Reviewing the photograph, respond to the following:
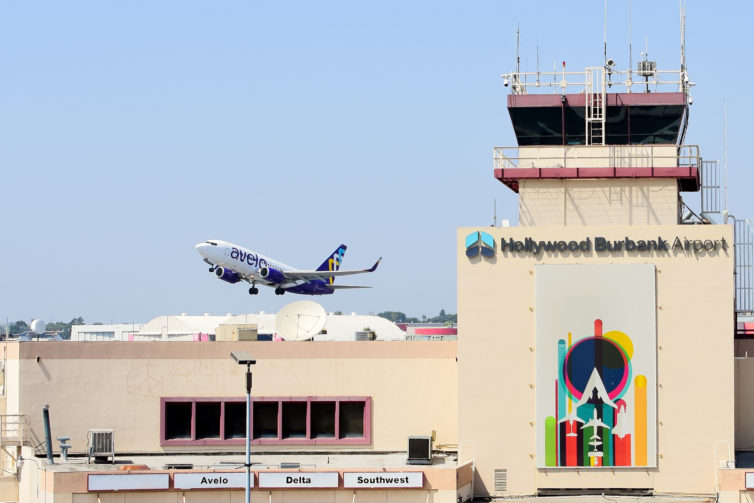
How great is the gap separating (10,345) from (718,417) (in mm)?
23495

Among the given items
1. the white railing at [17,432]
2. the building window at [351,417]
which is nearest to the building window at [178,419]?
the white railing at [17,432]

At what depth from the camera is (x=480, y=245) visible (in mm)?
35250

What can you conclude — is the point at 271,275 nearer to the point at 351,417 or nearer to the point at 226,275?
the point at 226,275

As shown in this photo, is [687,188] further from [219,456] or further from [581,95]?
[219,456]

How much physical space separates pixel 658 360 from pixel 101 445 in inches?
700

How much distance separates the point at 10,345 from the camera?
38.9 metres

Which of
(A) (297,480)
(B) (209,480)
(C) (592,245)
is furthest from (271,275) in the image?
(A) (297,480)

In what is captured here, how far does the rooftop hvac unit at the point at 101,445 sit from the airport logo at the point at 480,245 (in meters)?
12.9

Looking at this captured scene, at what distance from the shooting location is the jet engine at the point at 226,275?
270 feet

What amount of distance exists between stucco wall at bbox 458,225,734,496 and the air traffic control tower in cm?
3

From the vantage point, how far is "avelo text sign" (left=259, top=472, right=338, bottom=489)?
107 feet

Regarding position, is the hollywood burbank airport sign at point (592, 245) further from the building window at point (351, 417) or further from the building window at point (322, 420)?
the building window at point (322, 420)

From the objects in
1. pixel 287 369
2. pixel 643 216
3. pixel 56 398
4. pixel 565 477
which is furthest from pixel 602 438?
pixel 56 398

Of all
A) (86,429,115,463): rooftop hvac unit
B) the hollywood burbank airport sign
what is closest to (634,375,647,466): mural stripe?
the hollywood burbank airport sign
